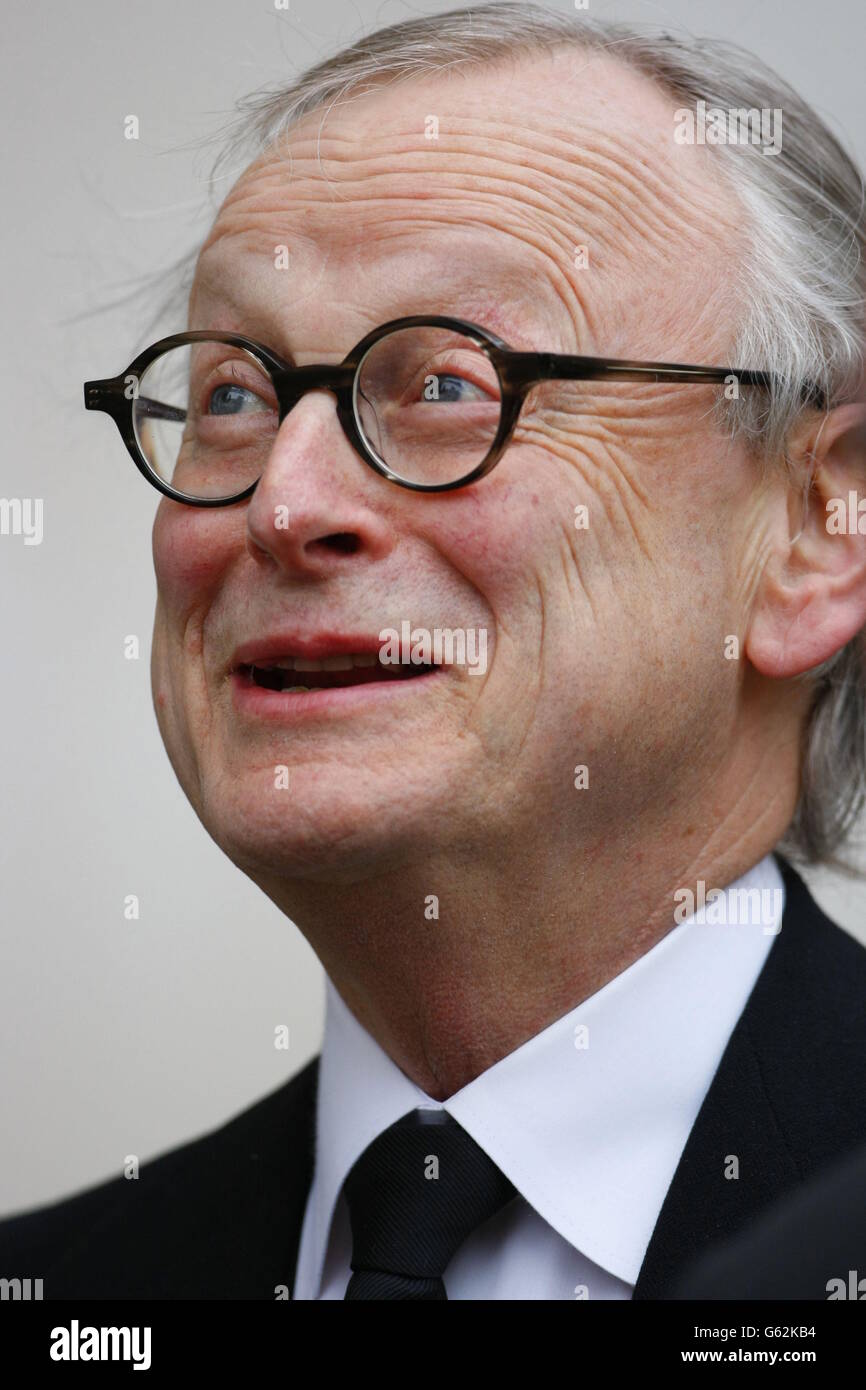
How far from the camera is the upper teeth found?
1.55 metres

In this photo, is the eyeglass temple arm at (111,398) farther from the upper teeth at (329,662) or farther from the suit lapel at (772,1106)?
the suit lapel at (772,1106)

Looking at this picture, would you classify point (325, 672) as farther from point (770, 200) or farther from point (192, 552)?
point (770, 200)

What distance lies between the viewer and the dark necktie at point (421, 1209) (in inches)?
61.6

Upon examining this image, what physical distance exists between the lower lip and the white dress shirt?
40cm

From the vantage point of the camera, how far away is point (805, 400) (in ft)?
5.64

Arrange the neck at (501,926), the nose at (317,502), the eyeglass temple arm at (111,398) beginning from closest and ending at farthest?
the nose at (317,502) < the neck at (501,926) < the eyeglass temple arm at (111,398)

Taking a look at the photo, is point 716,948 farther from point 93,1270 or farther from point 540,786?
point 93,1270

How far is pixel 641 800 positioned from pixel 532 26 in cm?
91

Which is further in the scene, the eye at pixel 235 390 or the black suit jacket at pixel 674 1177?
the eye at pixel 235 390

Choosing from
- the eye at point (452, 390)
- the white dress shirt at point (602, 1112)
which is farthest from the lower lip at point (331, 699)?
the white dress shirt at point (602, 1112)

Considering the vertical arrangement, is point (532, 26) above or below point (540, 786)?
above

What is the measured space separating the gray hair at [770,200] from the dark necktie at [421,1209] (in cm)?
62
